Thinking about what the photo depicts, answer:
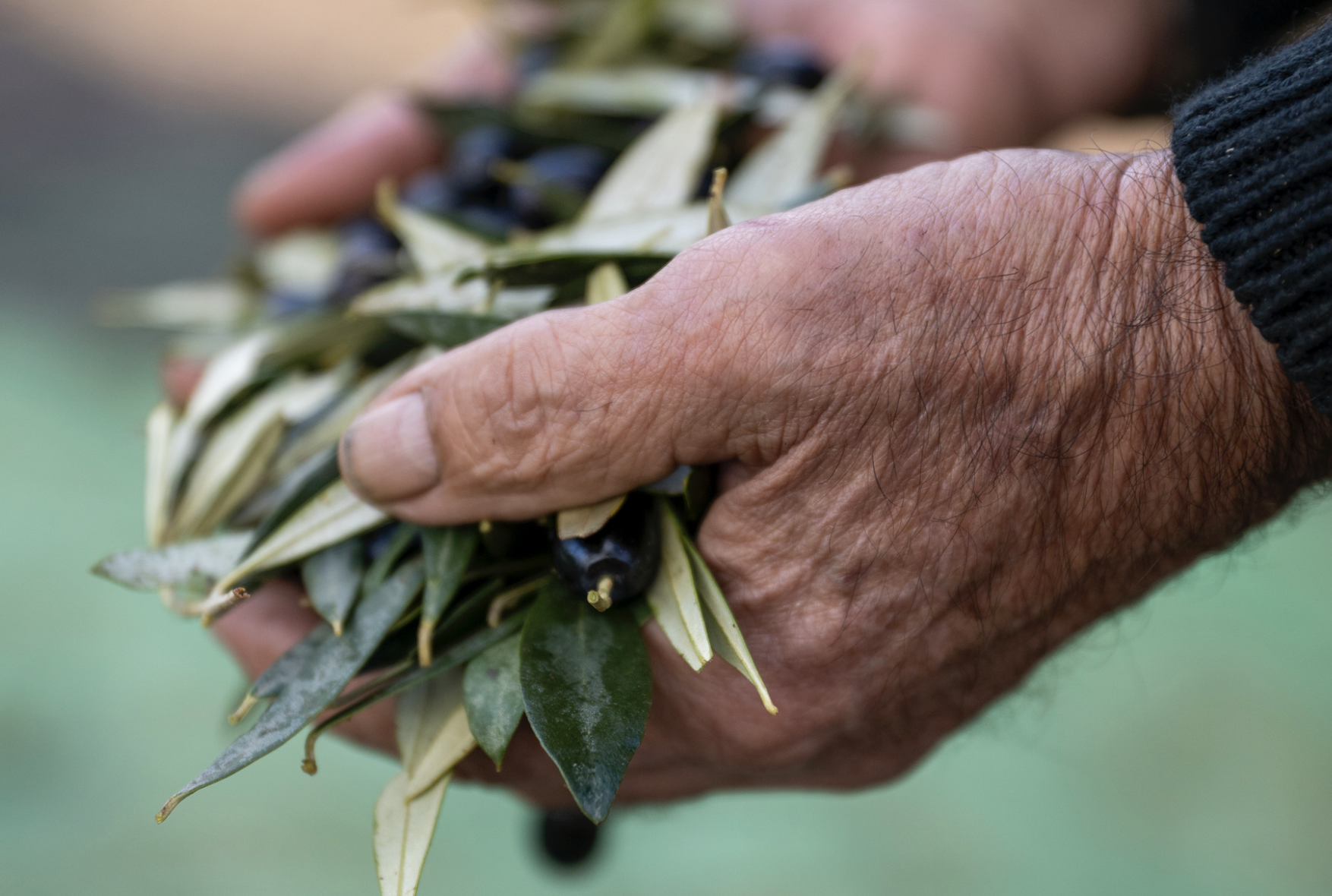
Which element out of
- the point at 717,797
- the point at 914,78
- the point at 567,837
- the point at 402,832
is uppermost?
the point at 914,78

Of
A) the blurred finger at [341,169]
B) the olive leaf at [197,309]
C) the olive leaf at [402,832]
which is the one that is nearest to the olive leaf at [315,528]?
the olive leaf at [402,832]

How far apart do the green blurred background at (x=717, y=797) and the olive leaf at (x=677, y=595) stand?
112 cm

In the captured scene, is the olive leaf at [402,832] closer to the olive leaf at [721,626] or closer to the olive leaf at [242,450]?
the olive leaf at [721,626]

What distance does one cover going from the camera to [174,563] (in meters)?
0.94

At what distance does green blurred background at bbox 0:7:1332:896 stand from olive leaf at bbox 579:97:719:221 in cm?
115

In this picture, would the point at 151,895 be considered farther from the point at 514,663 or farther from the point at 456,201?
the point at 514,663

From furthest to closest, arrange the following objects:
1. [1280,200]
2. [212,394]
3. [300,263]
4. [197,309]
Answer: [300,263], [197,309], [212,394], [1280,200]

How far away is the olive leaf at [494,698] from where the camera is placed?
0.78m

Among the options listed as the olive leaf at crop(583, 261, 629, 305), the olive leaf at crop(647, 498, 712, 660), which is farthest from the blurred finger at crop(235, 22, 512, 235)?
the olive leaf at crop(647, 498, 712, 660)

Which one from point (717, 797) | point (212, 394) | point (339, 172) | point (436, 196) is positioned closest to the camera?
point (212, 394)

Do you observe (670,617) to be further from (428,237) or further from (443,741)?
(428,237)

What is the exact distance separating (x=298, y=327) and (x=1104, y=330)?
0.93 meters

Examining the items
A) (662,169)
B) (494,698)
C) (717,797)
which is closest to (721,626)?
(494,698)

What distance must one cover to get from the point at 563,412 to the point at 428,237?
1.73ft
